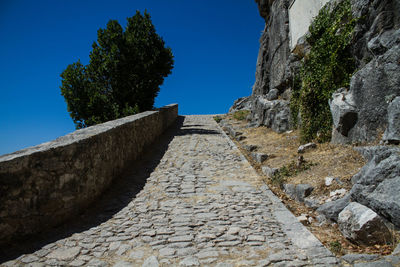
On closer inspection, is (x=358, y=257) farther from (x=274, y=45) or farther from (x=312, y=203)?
(x=274, y=45)

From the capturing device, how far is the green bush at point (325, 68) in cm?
731

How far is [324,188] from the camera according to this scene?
4.63 m

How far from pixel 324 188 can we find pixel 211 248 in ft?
7.90

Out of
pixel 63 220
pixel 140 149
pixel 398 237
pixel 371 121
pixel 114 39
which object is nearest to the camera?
pixel 398 237

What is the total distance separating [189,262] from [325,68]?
6941 millimetres

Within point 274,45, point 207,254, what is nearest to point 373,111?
point 207,254

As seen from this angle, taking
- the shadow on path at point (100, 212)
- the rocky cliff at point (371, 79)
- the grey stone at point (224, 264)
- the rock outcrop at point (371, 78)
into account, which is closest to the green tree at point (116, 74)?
the shadow on path at point (100, 212)

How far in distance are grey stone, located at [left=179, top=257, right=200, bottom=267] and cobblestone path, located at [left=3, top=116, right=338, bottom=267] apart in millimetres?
12

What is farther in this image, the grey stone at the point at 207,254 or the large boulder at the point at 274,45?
the large boulder at the point at 274,45

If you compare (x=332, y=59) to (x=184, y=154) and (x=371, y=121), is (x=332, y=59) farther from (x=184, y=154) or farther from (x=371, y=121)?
(x=184, y=154)

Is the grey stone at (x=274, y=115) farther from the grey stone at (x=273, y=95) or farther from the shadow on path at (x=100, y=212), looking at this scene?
the shadow on path at (x=100, y=212)

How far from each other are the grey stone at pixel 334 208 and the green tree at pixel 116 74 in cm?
1371

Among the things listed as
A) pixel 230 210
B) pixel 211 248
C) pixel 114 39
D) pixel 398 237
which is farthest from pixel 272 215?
pixel 114 39

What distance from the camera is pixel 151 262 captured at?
322cm
